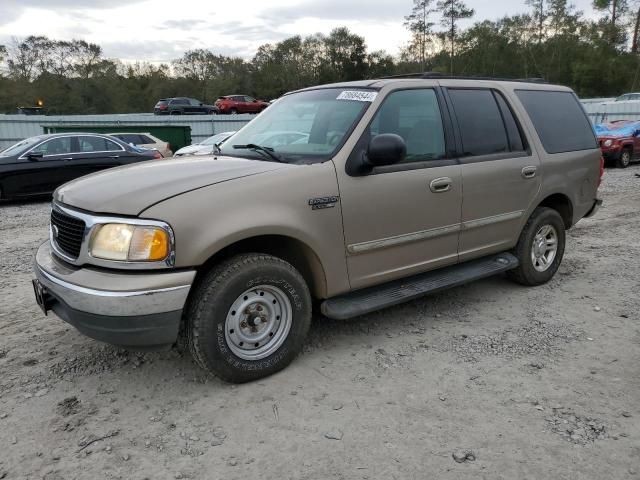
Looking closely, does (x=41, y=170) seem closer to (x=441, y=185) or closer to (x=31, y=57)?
(x=441, y=185)

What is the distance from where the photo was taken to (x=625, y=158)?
16125mm

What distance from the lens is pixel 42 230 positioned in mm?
8203

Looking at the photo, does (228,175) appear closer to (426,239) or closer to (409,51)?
(426,239)

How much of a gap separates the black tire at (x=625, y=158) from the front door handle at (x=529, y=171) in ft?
44.6

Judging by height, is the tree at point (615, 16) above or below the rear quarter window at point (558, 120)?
above

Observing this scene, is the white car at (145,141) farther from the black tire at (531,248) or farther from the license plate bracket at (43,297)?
the license plate bracket at (43,297)

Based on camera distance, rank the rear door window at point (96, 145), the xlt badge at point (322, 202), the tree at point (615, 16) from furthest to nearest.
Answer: the tree at point (615, 16) → the rear door window at point (96, 145) → the xlt badge at point (322, 202)

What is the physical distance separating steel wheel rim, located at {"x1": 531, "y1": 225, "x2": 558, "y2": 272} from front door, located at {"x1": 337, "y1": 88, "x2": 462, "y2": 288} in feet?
4.24

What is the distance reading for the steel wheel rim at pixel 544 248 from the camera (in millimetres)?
5094

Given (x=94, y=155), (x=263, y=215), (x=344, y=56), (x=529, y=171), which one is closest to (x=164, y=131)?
(x=94, y=155)

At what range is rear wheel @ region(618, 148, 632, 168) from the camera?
16.0 metres

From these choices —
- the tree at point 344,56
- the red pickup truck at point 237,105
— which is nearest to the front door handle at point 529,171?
the red pickup truck at point 237,105

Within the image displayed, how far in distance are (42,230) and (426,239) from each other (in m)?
6.74

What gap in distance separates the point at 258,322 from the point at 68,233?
4.27ft
